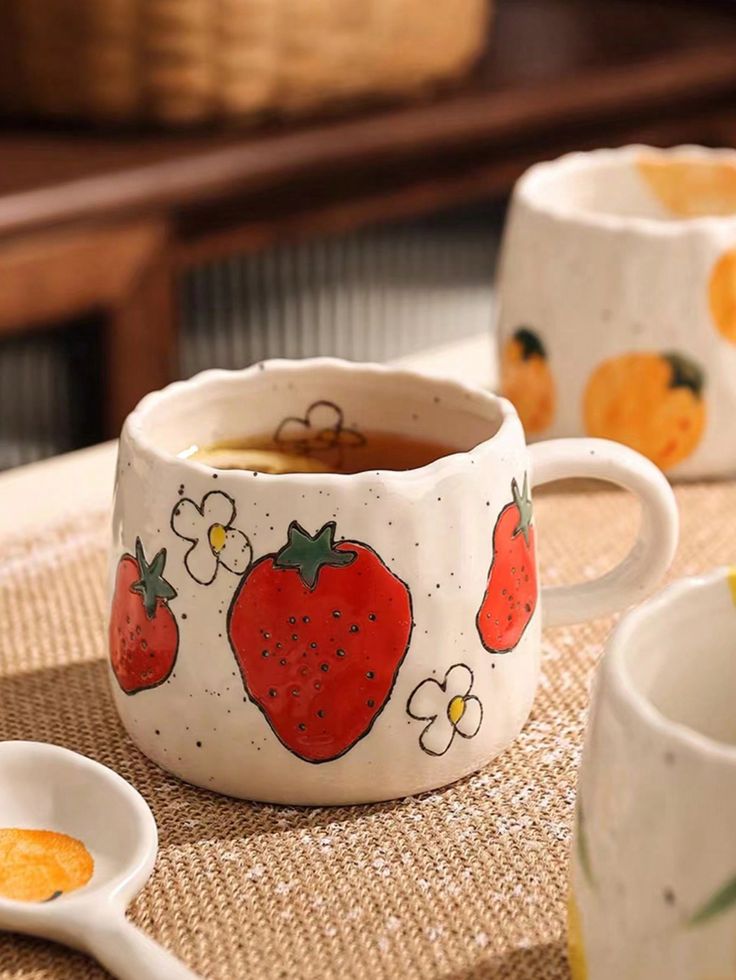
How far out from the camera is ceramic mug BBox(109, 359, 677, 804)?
16.8 inches

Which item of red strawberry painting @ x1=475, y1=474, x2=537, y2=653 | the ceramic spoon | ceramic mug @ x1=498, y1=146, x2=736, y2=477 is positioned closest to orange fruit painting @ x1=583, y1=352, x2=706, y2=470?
ceramic mug @ x1=498, y1=146, x2=736, y2=477

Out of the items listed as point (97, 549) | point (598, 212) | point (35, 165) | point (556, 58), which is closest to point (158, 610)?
point (97, 549)

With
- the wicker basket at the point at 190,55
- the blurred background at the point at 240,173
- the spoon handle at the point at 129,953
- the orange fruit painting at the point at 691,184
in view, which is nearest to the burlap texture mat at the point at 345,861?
the spoon handle at the point at 129,953

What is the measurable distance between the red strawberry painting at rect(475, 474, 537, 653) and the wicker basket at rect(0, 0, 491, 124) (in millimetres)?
834

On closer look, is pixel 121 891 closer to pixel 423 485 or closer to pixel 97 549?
pixel 423 485

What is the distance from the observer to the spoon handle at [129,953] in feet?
1.20

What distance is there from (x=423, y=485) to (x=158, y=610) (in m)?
0.09

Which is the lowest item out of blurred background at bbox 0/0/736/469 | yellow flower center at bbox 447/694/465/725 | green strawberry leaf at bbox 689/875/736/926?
blurred background at bbox 0/0/736/469

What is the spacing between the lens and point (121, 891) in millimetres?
393

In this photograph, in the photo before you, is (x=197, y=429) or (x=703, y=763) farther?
(x=197, y=429)

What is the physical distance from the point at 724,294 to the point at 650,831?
401mm

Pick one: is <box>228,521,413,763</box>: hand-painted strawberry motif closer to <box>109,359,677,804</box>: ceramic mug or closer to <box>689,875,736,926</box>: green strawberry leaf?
<box>109,359,677,804</box>: ceramic mug

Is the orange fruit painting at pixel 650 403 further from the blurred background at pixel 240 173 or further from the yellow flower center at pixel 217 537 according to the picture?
the blurred background at pixel 240 173

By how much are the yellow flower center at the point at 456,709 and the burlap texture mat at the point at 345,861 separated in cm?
3
